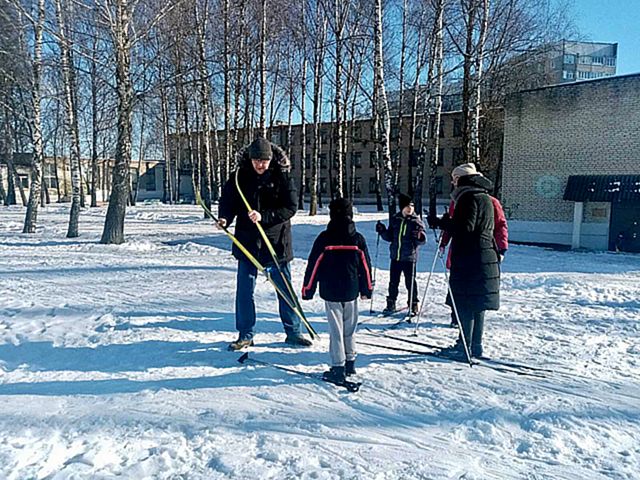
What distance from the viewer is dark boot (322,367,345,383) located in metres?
4.23

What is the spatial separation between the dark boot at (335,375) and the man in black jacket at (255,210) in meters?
1.08

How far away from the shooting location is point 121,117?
12430 millimetres

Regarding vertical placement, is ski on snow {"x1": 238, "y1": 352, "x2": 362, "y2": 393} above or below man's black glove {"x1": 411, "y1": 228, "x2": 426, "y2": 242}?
below

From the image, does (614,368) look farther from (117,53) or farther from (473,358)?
(117,53)

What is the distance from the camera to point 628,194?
55.0 ft

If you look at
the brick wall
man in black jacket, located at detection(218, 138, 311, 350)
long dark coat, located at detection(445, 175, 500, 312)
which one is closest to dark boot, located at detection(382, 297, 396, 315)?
long dark coat, located at detection(445, 175, 500, 312)

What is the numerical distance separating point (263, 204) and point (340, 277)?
4.07 ft

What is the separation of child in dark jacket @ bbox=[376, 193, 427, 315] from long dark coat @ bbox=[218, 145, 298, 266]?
68.7 inches

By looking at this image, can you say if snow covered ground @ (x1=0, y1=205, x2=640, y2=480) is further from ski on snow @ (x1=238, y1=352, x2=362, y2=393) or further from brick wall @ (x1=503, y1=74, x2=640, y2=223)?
brick wall @ (x1=503, y1=74, x2=640, y2=223)

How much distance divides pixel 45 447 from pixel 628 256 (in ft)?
56.7

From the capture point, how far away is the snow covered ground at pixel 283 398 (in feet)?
10.00

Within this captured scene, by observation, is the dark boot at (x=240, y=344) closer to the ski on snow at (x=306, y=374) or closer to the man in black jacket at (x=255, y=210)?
the man in black jacket at (x=255, y=210)

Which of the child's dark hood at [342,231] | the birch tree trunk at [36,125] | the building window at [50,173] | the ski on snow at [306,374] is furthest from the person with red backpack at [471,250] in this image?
the building window at [50,173]

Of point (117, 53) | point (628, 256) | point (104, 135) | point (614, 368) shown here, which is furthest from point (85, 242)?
point (104, 135)
